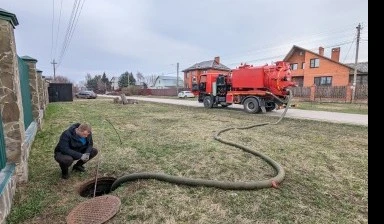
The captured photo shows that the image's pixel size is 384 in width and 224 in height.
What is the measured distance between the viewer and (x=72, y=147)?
14.5 ft

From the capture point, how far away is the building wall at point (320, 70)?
31.0 metres

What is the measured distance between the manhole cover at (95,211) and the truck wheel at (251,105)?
449 inches

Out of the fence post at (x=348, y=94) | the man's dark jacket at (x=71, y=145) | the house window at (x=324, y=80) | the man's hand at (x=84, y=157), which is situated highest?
the house window at (x=324, y=80)

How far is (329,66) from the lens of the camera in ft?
105

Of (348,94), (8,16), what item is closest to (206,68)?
(348,94)

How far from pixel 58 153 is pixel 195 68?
51.7m

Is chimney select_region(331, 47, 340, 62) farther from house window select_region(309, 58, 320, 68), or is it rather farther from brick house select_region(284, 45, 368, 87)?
house window select_region(309, 58, 320, 68)

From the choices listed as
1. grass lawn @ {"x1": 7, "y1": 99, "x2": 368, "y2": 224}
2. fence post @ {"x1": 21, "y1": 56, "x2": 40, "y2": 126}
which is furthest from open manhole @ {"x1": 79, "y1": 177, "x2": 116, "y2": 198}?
fence post @ {"x1": 21, "y1": 56, "x2": 40, "y2": 126}

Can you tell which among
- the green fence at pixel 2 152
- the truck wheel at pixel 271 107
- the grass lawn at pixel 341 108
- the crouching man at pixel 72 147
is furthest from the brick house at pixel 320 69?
the green fence at pixel 2 152

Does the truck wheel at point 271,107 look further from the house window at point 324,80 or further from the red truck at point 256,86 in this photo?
the house window at point 324,80

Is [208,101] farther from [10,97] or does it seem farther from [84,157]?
[10,97]
